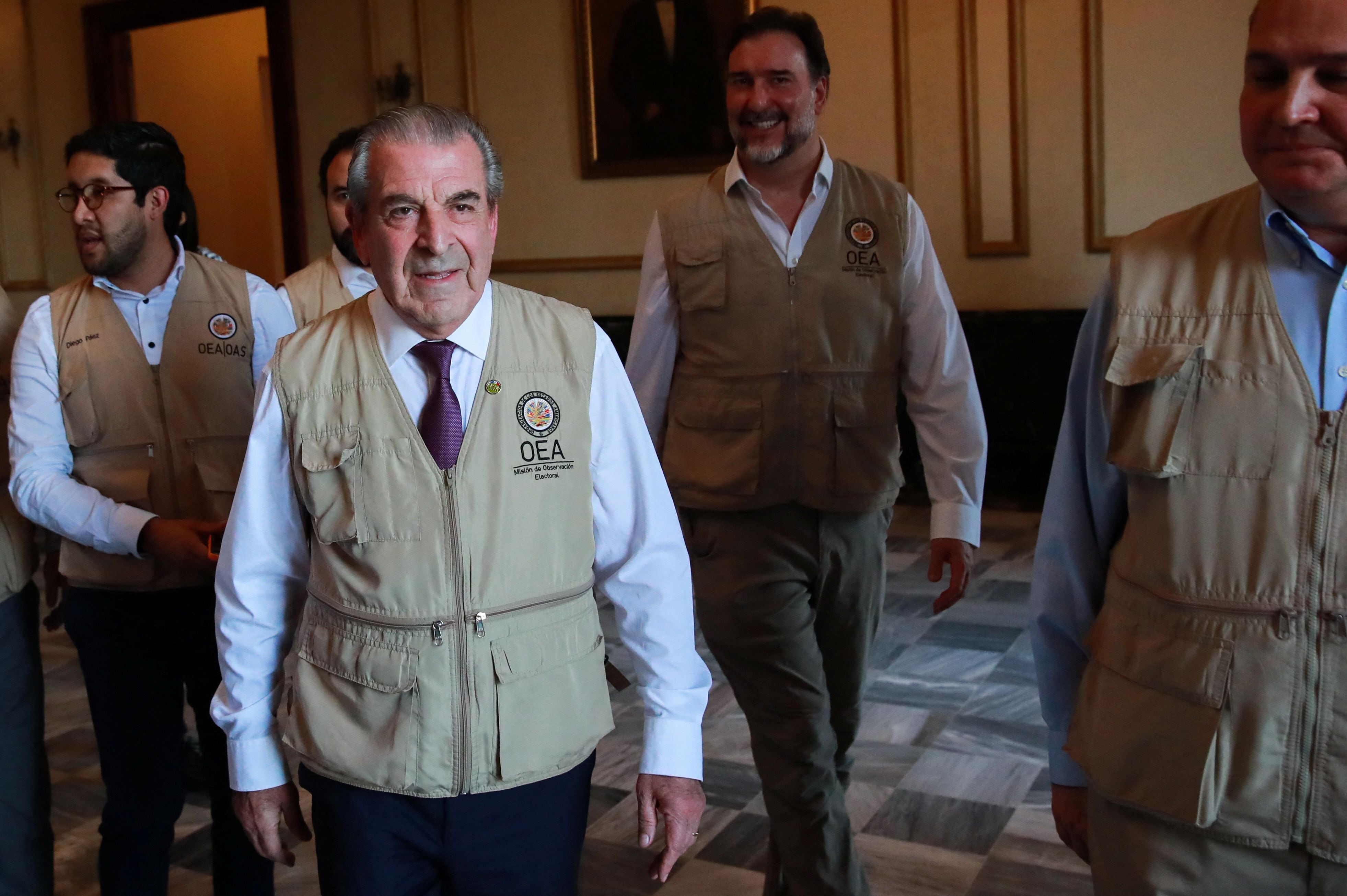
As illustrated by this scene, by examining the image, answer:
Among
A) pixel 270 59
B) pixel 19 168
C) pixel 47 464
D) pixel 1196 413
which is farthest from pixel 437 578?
pixel 19 168

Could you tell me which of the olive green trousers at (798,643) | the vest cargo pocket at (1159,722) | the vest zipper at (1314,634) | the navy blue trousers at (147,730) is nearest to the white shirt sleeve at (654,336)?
the olive green trousers at (798,643)

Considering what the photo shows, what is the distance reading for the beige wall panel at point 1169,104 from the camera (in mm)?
6062

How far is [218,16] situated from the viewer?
34.2ft

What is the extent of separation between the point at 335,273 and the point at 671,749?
214 centimetres

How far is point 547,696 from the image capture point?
1672mm

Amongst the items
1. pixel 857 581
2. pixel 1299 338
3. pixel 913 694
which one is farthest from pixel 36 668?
pixel 913 694

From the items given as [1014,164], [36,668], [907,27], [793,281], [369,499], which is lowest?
[36,668]

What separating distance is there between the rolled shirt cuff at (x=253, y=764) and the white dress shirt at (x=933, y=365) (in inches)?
57.8

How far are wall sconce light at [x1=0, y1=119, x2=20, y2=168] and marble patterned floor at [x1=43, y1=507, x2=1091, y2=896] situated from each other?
227 inches

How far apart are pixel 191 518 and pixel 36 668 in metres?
0.43

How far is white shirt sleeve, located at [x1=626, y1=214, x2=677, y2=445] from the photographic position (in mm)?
2906

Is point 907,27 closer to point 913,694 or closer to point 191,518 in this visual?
point 913,694

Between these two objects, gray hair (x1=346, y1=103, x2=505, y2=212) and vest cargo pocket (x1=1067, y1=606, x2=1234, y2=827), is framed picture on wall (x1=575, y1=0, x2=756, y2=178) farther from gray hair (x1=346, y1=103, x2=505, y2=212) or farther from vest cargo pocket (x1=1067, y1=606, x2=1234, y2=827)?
vest cargo pocket (x1=1067, y1=606, x2=1234, y2=827)

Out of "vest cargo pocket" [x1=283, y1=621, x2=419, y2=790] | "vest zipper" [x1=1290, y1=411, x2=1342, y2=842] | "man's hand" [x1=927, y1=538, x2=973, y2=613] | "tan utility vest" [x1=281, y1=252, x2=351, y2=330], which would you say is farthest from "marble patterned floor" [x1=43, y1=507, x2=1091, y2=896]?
"vest zipper" [x1=1290, y1=411, x2=1342, y2=842]
